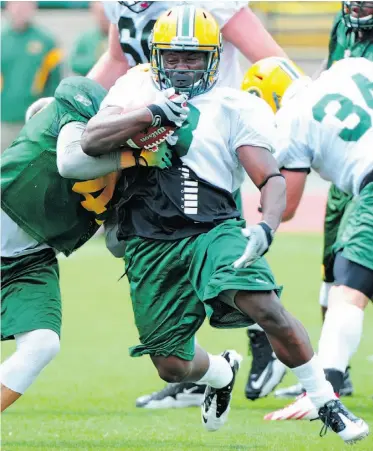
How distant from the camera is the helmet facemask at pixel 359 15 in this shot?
629cm

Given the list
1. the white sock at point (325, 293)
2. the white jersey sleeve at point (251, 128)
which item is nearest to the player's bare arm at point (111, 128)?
the white jersey sleeve at point (251, 128)

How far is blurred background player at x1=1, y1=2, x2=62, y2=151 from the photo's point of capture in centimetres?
1338

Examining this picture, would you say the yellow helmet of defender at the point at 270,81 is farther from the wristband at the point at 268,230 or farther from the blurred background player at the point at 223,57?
the wristband at the point at 268,230

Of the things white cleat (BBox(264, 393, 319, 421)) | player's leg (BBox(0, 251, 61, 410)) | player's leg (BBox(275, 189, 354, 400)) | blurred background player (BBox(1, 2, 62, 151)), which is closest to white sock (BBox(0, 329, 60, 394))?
player's leg (BBox(0, 251, 61, 410))

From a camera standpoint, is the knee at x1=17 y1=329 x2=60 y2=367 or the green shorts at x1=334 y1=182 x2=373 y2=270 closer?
the knee at x1=17 y1=329 x2=60 y2=367

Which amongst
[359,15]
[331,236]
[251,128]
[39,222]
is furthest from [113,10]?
[251,128]

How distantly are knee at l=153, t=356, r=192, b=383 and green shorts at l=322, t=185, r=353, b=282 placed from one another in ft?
4.87

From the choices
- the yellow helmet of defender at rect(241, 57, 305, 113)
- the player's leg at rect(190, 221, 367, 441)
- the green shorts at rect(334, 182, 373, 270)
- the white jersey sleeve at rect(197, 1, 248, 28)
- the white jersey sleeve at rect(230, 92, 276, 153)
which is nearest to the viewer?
the player's leg at rect(190, 221, 367, 441)

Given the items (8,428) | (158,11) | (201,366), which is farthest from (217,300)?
(158,11)

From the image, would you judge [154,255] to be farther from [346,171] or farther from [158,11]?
[158,11]

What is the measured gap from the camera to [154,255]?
4.95 metres

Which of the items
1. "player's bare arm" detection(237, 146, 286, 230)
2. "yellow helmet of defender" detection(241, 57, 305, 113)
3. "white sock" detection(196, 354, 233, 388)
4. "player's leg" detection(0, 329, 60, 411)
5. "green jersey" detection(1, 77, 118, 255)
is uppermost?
"player's bare arm" detection(237, 146, 286, 230)

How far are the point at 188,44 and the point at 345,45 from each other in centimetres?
196

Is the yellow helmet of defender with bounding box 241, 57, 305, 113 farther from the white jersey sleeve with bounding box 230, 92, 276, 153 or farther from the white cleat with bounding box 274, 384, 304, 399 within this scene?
the white cleat with bounding box 274, 384, 304, 399
